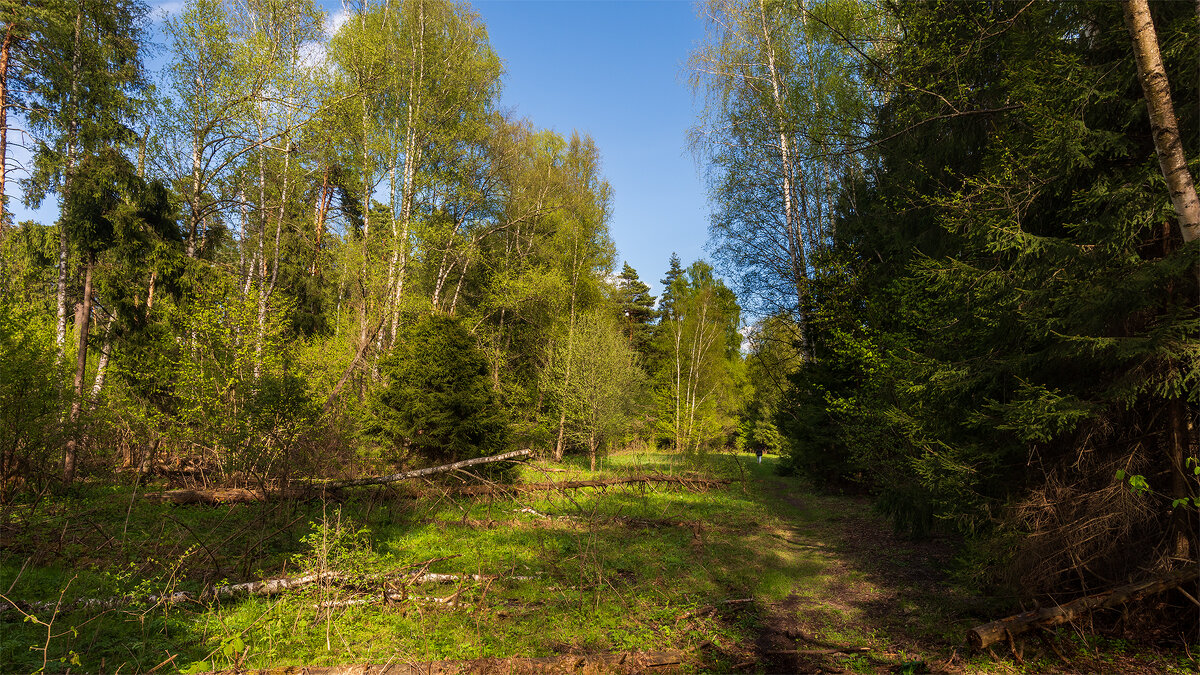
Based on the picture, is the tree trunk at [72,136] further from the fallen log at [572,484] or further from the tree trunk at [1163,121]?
the tree trunk at [1163,121]

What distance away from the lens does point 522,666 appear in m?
4.25

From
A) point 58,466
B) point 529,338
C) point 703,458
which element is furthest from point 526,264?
point 58,466

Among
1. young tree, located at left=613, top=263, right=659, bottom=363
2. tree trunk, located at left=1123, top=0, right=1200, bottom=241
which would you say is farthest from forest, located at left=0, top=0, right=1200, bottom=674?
young tree, located at left=613, top=263, right=659, bottom=363

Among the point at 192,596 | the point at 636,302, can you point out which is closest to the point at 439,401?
the point at 192,596

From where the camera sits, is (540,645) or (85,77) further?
(85,77)

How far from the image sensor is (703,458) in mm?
16031

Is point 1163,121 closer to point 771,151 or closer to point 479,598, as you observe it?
point 479,598

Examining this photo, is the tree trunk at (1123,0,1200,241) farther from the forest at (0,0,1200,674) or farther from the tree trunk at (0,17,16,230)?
the tree trunk at (0,17,16,230)

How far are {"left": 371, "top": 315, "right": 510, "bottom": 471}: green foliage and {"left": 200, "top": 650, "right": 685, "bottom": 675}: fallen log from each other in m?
8.87

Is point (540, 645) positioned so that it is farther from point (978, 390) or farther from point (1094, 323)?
point (1094, 323)

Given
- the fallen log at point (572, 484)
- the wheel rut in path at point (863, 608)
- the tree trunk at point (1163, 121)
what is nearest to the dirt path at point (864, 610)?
the wheel rut in path at point (863, 608)

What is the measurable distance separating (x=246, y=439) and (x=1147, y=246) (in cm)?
1362

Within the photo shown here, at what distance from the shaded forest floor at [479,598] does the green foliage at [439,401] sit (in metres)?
2.69

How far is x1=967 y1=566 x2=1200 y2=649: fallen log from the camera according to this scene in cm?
448
